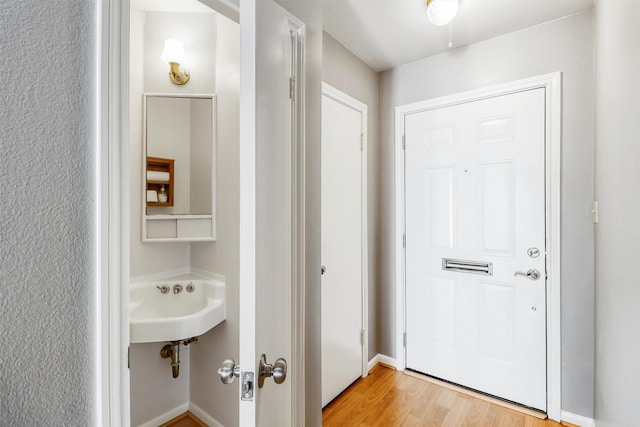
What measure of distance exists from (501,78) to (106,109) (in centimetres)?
229

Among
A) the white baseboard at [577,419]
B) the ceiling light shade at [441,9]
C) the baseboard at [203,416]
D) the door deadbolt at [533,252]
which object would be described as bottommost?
the baseboard at [203,416]

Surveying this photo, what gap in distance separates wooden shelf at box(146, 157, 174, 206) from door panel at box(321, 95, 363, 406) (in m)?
0.96

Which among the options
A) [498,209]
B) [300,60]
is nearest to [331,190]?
[300,60]

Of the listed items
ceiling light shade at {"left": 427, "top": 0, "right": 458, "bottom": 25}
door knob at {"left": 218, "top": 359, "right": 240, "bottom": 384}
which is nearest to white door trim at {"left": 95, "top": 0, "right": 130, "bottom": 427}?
door knob at {"left": 218, "top": 359, "right": 240, "bottom": 384}

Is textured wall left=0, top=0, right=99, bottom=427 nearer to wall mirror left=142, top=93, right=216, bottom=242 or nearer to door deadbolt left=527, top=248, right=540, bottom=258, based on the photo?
wall mirror left=142, top=93, right=216, bottom=242

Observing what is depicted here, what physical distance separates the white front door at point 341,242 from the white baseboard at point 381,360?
0.60 ft

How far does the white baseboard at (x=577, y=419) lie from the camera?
178cm

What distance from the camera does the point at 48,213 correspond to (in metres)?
0.66

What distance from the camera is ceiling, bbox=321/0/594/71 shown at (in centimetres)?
176

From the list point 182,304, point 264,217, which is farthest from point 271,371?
point 182,304

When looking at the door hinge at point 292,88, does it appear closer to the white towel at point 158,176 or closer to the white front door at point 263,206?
the white front door at point 263,206

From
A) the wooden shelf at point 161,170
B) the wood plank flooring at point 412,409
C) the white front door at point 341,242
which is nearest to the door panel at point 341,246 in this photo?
the white front door at point 341,242

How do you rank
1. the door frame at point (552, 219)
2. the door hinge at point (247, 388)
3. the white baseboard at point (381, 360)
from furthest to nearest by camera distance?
the white baseboard at point (381, 360)
the door frame at point (552, 219)
the door hinge at point (247, 388)

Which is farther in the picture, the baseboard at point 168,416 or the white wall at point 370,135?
the white wall at point 370,135
